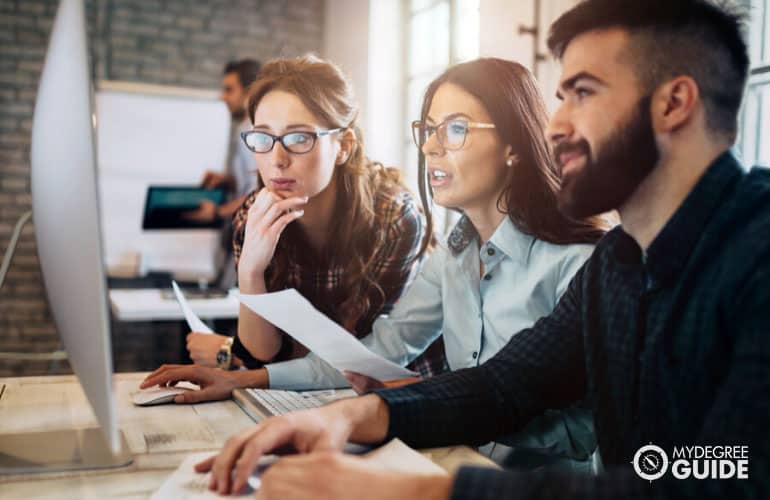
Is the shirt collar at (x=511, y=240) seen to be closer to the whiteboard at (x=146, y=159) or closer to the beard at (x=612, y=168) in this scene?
the beard at (x=612, y=168)

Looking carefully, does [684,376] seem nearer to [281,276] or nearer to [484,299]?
[484,299]

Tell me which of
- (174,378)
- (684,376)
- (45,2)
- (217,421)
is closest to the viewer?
(684,376)

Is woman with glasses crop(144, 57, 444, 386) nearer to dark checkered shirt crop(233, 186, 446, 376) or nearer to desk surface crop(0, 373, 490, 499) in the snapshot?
dark checkered shirt crop(233, 186, 446, 376)

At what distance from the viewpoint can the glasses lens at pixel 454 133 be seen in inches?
33.2

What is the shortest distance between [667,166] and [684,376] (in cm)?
16

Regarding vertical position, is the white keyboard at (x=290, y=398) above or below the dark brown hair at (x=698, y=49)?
below

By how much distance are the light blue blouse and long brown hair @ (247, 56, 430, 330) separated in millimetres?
50

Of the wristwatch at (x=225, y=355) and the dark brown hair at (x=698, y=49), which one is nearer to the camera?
the dark brown hair at (x=698, y=49)

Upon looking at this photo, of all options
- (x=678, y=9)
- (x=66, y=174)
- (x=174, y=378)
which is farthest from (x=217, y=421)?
(x=678, y=9)

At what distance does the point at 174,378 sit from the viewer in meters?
0.90

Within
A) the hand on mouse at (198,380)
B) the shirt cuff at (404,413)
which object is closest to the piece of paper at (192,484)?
the shirt cuff at (404,413)

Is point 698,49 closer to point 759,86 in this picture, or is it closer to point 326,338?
point 759,86
